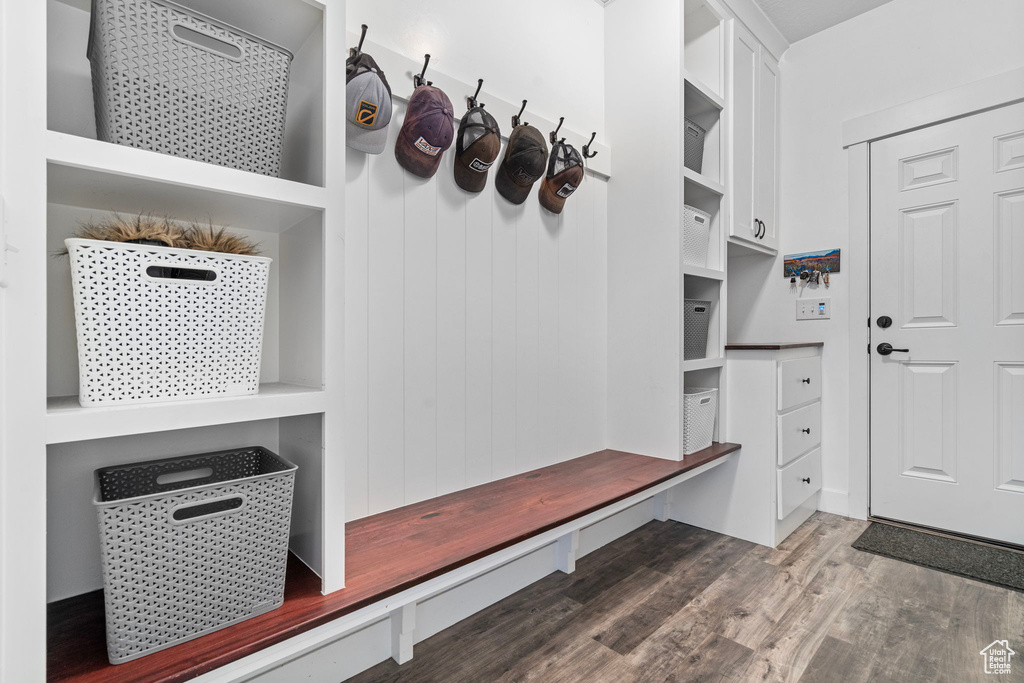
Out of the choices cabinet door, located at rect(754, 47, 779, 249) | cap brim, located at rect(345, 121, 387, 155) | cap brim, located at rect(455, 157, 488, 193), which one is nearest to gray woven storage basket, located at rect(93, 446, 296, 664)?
cap brim, located at rect(345, 121, 387, 155)

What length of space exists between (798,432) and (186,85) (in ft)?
8.61

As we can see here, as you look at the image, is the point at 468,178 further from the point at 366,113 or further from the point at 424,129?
the point at 366,113

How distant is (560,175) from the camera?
6.12ft

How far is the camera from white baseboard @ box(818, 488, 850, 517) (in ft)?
8.49

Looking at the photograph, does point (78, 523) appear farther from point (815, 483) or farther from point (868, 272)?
point (868, 272)

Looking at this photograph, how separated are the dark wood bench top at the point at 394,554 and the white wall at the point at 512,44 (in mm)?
1245

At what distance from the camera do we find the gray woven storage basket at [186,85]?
32.4 inches

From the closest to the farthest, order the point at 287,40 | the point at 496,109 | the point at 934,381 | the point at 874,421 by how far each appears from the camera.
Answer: the point at 287,40 < the point at 496,109 < the point at 934,381 < the point at 874,421

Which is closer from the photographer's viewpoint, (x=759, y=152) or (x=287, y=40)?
(x=287, y=40)

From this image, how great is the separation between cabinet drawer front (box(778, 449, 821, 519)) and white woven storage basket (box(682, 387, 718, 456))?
34 cm

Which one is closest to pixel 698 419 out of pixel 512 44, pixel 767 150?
pixel 767 150

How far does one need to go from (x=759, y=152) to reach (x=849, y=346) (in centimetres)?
111

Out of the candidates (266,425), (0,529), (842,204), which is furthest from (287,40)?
(842,204)

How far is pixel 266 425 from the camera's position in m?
1.23
